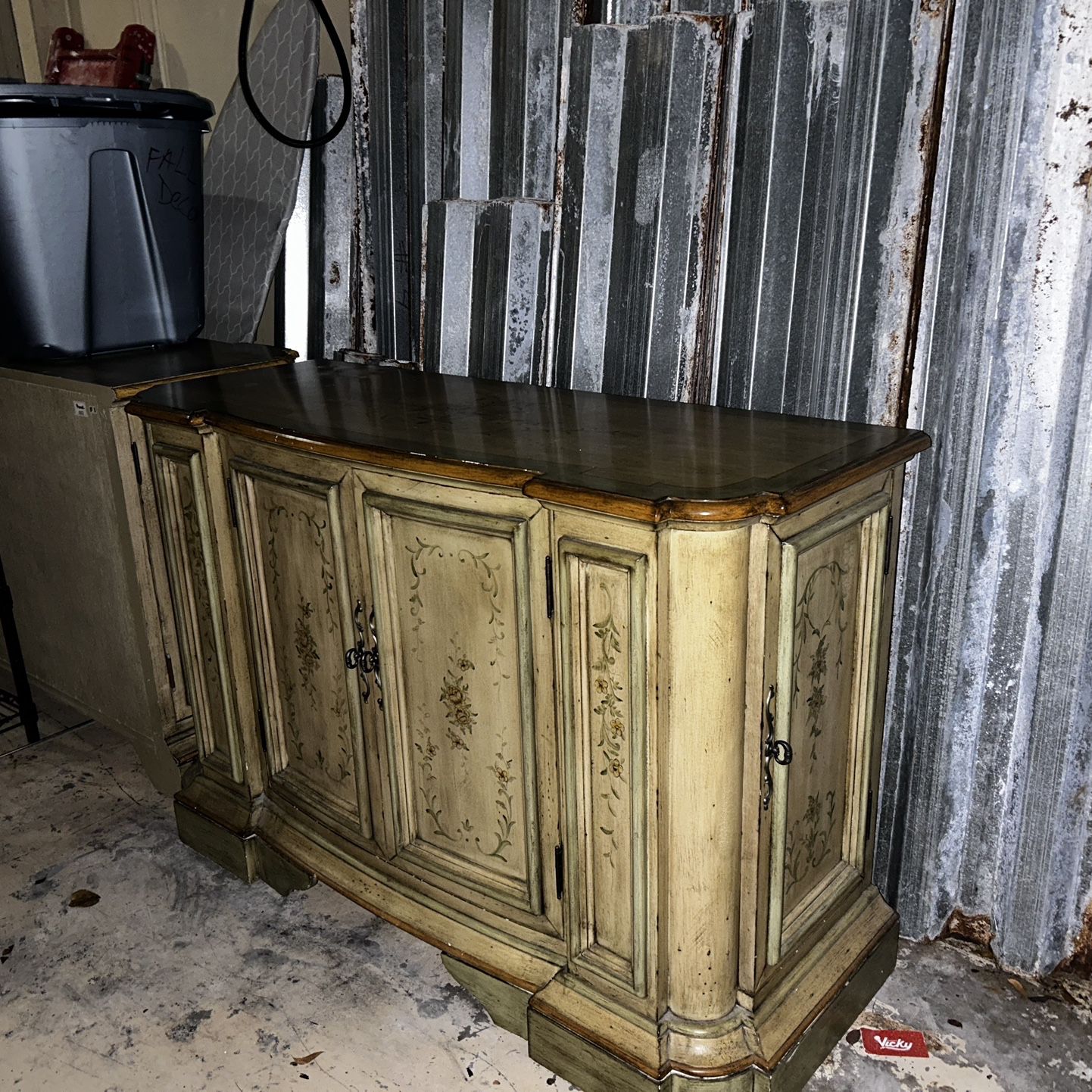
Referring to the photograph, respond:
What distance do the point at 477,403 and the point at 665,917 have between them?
933mm

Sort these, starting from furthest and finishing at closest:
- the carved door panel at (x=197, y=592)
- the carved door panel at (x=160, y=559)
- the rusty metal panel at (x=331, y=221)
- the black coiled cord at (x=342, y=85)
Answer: the rusty metal panel at (x=331, y=221) → the black coiled cord at (x=342, y=85) → the carved door panel at (x=160, y=559) → the carved door panel at (x=197, y=592)

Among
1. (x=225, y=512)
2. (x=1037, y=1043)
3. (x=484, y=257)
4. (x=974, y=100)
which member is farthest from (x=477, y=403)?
(x=1037, y=1043)

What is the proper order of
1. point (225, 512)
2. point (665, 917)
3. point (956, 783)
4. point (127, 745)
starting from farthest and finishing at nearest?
point (127, 745), point (225, 512), point (956, 783), point (665, 917)

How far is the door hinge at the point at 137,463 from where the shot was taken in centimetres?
218

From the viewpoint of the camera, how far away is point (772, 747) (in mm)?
1453

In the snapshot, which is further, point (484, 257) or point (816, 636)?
point (484, 257)

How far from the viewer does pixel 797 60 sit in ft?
5.45

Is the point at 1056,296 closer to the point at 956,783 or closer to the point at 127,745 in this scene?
the point at 956,783

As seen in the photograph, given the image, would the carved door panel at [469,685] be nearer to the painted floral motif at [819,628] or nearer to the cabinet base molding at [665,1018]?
the cabinet base molding at [665,1018]

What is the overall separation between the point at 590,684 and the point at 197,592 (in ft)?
3.35

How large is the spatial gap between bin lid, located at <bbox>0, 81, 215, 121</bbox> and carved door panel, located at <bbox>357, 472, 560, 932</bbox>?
48.6 inches

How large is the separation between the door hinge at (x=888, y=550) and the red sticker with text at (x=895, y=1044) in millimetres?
783

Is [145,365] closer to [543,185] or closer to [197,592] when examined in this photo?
[197,592]

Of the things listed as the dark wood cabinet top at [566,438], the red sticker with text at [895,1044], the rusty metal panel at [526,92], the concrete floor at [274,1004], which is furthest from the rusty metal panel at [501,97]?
the red sticker with text at [895,1044]
